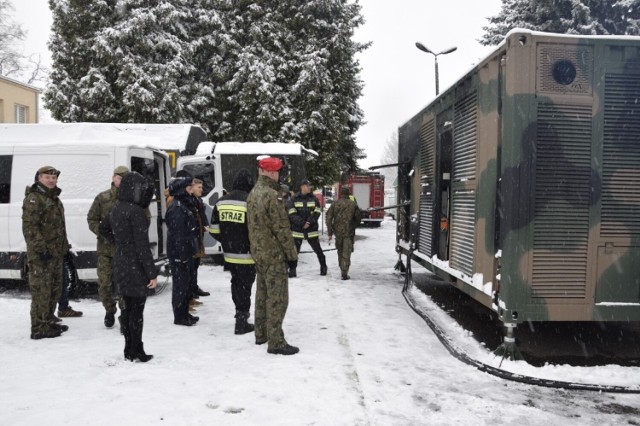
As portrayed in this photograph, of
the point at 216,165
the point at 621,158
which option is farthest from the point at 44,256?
the point at 216,165

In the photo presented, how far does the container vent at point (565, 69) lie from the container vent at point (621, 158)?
221mm

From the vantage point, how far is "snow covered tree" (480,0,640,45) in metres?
20.1

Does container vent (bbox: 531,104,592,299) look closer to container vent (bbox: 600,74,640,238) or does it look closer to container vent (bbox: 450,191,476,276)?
container vent (bbox: 600,74,640,238)

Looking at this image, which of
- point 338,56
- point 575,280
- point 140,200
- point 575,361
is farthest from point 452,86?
point 338,56

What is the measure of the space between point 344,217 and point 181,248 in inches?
161

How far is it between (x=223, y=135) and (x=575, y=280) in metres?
19.4

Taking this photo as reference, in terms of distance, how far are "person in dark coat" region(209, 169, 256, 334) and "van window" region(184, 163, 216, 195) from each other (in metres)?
6.38

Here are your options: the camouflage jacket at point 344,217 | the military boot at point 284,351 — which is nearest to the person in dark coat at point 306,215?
the camouflage jacket at point 344,217

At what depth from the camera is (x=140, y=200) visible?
4828 millimetres

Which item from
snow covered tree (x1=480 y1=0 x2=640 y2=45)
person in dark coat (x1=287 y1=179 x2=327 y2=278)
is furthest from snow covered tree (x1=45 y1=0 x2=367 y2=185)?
person in dark coat (x1=287 y1=179 x2=327 y2=278)

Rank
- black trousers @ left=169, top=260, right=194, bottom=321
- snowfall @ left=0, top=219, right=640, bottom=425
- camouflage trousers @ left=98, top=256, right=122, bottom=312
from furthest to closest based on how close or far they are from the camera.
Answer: black trousers @ left=169, top=260, right=194, bottom=321 → camouflage trousers @ left=98, top=256, right=122, bottom=312 → snowfall @ left=0, top=219, right=640, bottom=425

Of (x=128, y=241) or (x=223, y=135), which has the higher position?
(x=223, y=135)

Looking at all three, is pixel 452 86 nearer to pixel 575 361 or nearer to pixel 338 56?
pixel 575 361

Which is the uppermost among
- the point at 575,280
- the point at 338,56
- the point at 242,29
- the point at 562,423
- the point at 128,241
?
the point at 242,29
